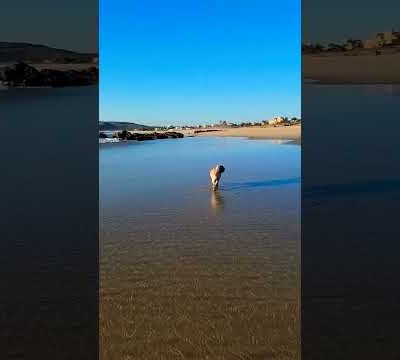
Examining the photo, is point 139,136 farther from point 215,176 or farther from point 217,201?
point 217,201

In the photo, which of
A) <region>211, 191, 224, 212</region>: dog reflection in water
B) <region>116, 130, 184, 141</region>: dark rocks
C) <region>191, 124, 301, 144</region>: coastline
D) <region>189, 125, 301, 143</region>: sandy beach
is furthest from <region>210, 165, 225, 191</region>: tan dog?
<region>189, 125, 301, 143</region>: sandy beach

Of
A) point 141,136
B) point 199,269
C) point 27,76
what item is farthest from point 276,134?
point 199,269

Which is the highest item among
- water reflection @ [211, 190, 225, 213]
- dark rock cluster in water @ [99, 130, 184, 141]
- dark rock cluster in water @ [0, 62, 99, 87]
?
dark rock cluster in water @ [0, 62, 99, 87]

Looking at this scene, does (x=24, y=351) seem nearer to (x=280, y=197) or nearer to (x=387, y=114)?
(x=280, y=197)

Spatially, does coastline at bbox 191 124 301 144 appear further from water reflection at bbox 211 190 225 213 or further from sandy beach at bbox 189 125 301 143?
water reflection at bbox 211 190 225 213

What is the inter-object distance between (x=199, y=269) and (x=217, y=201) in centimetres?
171

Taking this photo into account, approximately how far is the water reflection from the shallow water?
1 cm

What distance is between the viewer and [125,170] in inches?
252

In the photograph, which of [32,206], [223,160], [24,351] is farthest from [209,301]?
[223,160]

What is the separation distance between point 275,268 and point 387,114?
6321 mm

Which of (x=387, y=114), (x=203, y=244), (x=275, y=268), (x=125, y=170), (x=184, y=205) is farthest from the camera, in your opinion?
(x=387, y=114)

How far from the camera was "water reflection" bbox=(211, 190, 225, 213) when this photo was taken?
4.11 m

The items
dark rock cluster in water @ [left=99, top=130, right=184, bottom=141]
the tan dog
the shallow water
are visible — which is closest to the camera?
the shallow water

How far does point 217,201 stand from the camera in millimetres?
4418
